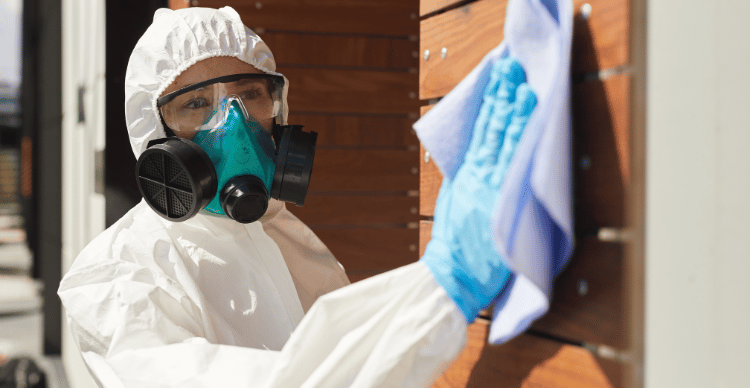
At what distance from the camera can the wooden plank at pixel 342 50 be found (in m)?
3.07

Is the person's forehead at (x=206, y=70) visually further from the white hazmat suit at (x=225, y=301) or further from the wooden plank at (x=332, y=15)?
the wooden plank at (x=332, y=15)

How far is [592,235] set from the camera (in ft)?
3.36

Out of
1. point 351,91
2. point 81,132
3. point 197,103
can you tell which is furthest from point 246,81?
point 81,132

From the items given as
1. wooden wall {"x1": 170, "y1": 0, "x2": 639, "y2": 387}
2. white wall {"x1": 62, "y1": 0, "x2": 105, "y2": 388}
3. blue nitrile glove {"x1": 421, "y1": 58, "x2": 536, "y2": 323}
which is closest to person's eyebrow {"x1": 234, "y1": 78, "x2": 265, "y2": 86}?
wooden wall {"x1": 170, "y1": 0, "x2": 639, "y2": 387}

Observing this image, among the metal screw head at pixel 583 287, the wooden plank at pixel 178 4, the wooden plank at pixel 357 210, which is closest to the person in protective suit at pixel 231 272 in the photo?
the metal screw head at pixel 583 287

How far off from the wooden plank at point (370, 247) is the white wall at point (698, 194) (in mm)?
2335

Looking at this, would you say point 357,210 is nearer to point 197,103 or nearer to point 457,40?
point 197,103

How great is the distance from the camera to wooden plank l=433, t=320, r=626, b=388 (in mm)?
1009

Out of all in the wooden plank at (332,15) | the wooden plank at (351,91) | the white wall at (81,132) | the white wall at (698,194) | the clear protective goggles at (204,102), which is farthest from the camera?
the white wall at (81,132)

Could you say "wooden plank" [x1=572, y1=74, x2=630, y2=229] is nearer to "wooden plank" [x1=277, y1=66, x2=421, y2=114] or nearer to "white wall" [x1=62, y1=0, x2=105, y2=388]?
"wooden plank" [x1=277, y1=66, x2=421, y2=114]

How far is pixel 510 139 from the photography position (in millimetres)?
1003

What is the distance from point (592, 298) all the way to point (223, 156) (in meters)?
1.07

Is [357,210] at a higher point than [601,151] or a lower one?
lower

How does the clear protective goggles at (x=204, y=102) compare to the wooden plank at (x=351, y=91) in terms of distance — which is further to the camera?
the wooden plank at (x=351, y=91)
